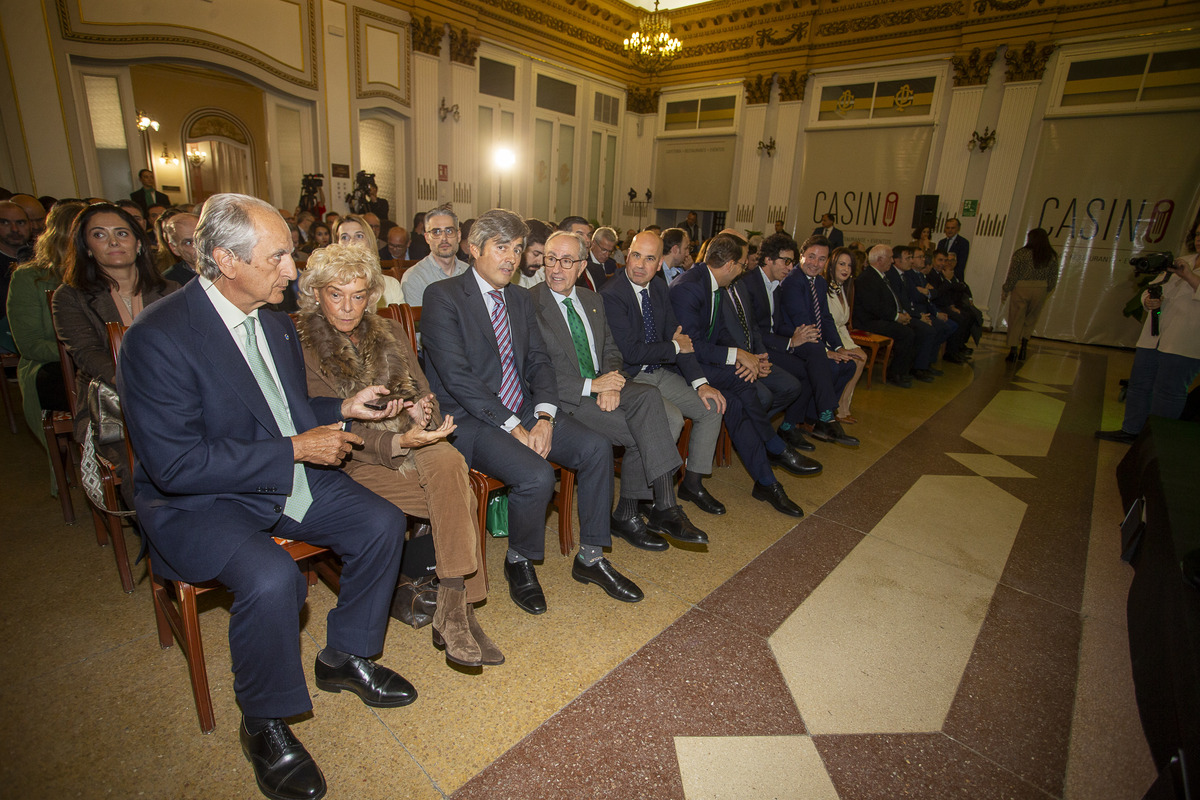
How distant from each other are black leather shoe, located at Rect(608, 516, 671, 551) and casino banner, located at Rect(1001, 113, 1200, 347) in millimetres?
9045

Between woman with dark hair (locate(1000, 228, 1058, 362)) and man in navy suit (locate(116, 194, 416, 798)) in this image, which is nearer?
man in navy suit (locate(116, 194, 416, 798))

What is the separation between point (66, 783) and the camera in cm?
134

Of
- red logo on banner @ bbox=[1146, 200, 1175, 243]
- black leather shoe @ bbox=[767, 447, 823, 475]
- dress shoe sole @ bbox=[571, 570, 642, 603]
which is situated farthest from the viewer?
red logo on banner @ bbox=[1146, 200, 1175, 243]

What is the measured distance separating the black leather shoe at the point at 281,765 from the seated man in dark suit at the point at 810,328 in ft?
11.0

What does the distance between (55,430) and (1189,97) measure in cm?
1235

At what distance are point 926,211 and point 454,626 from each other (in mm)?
10357

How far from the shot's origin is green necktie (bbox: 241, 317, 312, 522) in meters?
1.58

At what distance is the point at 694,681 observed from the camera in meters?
1.81

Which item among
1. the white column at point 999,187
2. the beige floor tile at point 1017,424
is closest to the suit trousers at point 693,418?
the beige floor tile at point 1017,424

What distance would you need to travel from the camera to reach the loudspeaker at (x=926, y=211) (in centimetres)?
929

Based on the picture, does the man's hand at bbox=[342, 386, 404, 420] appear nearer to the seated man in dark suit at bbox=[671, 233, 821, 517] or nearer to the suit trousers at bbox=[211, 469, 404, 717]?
the suit trousers at bbox=[211, 469, 404, 717]

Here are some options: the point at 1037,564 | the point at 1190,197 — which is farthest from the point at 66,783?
the point at 1190,197

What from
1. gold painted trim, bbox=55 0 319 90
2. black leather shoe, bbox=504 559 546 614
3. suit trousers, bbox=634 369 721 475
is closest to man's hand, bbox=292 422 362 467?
black leather shoe, bbox=504 559 546 614

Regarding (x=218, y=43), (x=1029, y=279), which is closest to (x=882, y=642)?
(x=1029, y=279)
